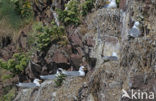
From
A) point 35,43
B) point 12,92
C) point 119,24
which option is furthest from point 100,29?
point 12,92

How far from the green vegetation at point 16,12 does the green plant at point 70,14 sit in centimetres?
256

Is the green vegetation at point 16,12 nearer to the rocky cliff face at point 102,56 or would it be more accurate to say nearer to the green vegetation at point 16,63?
the rocky cliff face at point 102,56

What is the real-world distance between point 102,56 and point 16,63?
385 centimetres

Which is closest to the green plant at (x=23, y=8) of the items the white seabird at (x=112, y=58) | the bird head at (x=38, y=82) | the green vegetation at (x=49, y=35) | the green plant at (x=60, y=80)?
the green vegetation at (x=49, y=35)

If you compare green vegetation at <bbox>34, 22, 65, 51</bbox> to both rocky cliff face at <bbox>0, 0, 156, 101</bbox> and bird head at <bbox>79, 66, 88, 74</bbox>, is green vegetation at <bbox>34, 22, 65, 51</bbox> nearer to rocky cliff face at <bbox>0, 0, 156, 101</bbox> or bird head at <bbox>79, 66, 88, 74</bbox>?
rocky cliff face at <bbox>0, 0, 156, 101</bbox>

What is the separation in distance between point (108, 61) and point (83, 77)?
1056mm

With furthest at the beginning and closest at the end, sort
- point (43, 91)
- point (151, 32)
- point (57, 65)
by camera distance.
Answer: point (57, 65) → point (43, 91) → point (151, 32)

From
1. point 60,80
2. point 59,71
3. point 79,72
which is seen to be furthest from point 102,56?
point 59,71

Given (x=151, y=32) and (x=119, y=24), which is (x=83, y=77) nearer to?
(x=119, y=24)

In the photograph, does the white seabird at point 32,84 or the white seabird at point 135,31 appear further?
the white seabird at point 32,84

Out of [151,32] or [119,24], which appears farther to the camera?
[119,24]

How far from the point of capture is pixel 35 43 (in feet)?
37.5

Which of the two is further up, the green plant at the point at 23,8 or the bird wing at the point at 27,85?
the green plant at the point at 23,8

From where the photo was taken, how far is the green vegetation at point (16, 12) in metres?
12.9
